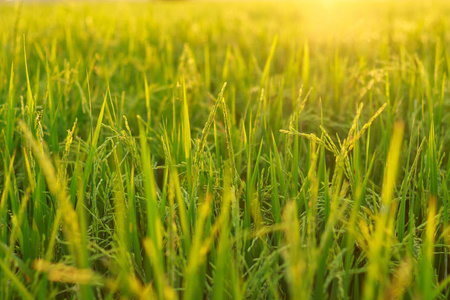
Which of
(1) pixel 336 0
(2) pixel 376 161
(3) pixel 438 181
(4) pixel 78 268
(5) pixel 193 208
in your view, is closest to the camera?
(4) pixel 78 268

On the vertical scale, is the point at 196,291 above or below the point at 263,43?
below

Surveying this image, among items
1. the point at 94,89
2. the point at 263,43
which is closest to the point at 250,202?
the point at 94,89

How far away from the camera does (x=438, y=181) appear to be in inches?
40.4

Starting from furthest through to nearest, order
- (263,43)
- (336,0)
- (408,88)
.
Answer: (336,0) → (263,43) → (408,88)

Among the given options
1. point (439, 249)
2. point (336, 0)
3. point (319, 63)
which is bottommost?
point (439, 249)

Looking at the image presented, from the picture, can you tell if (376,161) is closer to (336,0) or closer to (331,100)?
(331,100)

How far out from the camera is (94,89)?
182 centimetres

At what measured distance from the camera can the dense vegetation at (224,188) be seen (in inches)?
25.6

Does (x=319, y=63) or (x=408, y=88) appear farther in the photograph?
(x=319, y=63)

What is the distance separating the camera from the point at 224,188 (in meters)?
0.78

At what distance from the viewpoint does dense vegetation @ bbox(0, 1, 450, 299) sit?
0.65m

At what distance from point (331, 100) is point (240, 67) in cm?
42

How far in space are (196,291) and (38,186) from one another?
0.41 metres

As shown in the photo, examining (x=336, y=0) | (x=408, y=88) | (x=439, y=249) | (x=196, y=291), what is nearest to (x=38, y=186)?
(x=196, y=291)
